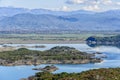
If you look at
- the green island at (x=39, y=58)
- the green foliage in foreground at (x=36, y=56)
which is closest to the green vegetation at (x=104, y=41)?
the green foliage in foreground at (x=36, y=56)

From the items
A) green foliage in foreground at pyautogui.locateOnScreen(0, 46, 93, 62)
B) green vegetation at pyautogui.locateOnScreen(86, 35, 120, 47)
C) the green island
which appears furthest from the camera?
green vegetation at pyautogui.locateOnScreen(86, 35, 120, 47)

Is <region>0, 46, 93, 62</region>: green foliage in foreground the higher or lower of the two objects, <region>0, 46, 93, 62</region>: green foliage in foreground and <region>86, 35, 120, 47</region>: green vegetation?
the higher

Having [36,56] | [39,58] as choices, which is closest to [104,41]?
[36,56]

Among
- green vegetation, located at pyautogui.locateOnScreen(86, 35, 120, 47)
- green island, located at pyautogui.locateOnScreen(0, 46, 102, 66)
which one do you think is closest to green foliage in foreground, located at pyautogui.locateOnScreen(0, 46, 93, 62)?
green island, located at pyautogui.locateOnScreen(0, 46, 102, 66)

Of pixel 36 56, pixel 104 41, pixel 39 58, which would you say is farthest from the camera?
pixel 104 41

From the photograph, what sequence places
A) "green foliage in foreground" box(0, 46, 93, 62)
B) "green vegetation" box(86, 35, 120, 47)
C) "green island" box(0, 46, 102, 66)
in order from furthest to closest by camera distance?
"green vegetation" box(86, 35, 120, 47) < "green foliage in foreground" box(0, 46, 93, 62) < "green island" box(0, 46, 102, 66)

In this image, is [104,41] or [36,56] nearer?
[36,56]

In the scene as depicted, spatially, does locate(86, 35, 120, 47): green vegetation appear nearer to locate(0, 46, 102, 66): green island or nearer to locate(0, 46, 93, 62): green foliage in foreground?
locate(0, 46, 93, 62): green foliage in foreground

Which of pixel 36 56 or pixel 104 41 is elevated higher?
pixel 36 56

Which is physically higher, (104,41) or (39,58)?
(39,58)

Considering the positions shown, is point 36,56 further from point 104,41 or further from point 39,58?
point 104,41

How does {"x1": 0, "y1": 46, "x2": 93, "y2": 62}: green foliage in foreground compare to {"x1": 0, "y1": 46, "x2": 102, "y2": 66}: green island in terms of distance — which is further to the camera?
{"x1": 0, "y1": 46, "x2": 93, "y2": 62}: green foliage in foreground

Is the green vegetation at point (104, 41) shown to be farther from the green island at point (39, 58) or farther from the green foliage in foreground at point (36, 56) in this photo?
the green island at point (39, 58)

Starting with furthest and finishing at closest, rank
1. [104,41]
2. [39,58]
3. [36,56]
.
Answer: [104,41] → [36,56] → [39,58]
